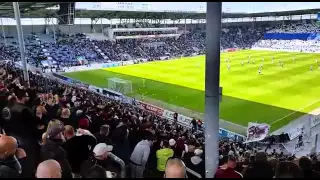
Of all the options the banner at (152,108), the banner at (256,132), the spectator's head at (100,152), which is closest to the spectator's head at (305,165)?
the spectator's head at (100,152)

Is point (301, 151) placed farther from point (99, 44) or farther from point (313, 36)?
point (313, 36)

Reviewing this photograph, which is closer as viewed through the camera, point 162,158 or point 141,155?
point 141,155

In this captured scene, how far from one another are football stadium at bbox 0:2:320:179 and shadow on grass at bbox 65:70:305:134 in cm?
9

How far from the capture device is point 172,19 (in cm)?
6856

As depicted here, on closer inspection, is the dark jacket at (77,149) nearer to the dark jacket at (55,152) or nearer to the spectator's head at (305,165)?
the dark jacket at (55,152)

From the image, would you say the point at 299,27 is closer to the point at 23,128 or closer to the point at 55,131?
the point at 23,128

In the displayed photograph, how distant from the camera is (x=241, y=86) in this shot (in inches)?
1168

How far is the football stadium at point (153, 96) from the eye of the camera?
4277 mm

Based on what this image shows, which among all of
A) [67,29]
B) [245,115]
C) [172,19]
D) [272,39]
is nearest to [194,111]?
[245,115]

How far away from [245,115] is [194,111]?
3.28 m

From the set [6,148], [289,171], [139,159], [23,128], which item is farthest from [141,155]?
[289,171]

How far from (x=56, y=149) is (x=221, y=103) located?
21.1m

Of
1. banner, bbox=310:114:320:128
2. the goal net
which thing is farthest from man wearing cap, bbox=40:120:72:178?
the goal net

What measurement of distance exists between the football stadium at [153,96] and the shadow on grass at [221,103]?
9 cm
